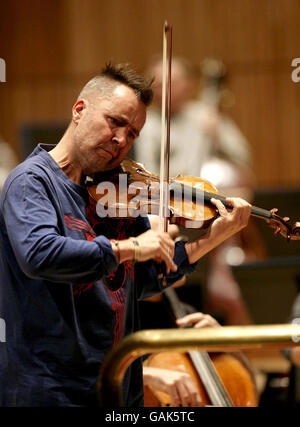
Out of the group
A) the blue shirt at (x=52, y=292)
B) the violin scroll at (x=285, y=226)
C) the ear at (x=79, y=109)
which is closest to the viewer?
the blue shirt at (x=52, y=292)

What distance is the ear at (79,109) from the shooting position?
1.53 metres

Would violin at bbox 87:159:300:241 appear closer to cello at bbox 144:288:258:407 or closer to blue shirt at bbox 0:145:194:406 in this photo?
blue shirt at bbox 0:145:194:406

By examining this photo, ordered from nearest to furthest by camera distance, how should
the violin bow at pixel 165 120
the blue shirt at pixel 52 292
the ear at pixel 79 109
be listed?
the blue shirt at pixel 52 292 < the violin bow at pixel 165 120 < the ear at pixel 79 109

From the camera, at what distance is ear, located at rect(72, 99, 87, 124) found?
5.00 ft

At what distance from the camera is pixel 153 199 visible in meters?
1.53

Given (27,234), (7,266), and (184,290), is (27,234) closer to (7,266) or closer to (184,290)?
(7,266)

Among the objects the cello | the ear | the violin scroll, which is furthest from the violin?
the cello

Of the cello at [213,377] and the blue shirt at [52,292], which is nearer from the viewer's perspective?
the blue shirt at [52,292]

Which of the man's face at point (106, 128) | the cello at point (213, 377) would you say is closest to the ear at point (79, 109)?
the man's face at point (106, 128)

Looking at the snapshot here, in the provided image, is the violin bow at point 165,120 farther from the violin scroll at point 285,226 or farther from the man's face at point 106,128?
the violin scroll at point 285,226

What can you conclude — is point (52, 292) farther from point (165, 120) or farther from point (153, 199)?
point (165, 120)

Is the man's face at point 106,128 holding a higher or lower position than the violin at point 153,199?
higher

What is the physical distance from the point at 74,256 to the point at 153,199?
1.16ft

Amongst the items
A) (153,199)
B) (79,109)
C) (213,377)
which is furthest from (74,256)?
(213,377)
